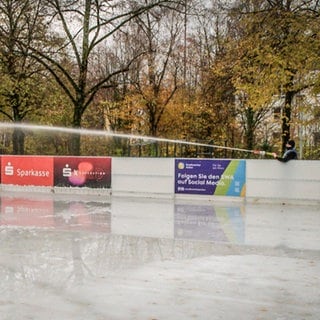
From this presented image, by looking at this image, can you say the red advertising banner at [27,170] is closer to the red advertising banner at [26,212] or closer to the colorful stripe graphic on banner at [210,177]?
the red advertising banner at [26,212]

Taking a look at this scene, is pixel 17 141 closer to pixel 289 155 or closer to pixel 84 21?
pixel 84 21

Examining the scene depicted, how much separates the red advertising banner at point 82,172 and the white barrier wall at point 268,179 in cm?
155

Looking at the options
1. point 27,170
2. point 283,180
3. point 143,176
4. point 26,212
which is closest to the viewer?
point 26,212

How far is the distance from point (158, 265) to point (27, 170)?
13462 millimetres

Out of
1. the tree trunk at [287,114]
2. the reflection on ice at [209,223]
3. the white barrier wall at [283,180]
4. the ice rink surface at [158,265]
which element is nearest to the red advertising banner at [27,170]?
the ice rink surface at [158,265]

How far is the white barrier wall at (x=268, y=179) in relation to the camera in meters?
16.3

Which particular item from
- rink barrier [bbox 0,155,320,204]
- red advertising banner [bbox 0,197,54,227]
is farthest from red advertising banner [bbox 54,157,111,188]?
red advertising banner [bbox 0,197,54,227]

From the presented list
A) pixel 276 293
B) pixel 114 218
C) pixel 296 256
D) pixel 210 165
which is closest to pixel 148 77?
pixel 210 165

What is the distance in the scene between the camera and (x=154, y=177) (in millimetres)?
18172

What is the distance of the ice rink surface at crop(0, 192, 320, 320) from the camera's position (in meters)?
5.71

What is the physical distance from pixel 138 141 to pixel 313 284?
17.3m

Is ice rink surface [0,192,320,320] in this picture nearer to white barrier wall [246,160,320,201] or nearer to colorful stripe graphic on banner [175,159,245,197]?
white barrier wall [246,160,320,201]

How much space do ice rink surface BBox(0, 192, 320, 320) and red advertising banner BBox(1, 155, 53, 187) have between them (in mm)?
5551

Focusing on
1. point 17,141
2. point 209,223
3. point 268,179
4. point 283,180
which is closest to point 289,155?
point 283,180
